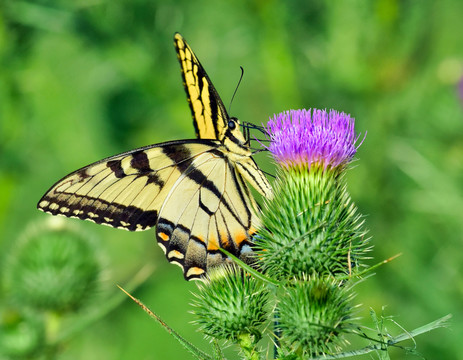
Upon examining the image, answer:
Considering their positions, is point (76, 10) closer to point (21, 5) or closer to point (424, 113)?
point (21, 5)

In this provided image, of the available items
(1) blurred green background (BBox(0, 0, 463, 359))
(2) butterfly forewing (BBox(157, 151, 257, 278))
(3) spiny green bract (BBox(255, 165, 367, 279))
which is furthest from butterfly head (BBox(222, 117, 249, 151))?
(1) blurred green background (BBox(0, 0, 463, 359))

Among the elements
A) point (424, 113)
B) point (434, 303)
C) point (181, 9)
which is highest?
point (181, 9)

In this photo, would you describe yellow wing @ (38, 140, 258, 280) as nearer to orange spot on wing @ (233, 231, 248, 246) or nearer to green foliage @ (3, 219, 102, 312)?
orange spot on wing @ (233, 231, 248, 246)

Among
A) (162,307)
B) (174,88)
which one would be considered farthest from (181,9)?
(162,307)

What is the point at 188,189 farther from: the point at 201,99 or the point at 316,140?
the point at 316,140

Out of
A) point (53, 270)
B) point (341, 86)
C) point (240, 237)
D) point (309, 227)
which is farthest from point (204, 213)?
point (341, 86)

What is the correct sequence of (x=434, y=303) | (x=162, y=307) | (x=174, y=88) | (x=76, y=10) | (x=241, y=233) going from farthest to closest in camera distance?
(x=162, y=307) → (x=174, y=88) → (x=76, y=10) → (x=434, y=303) → (x=241, y=233)
